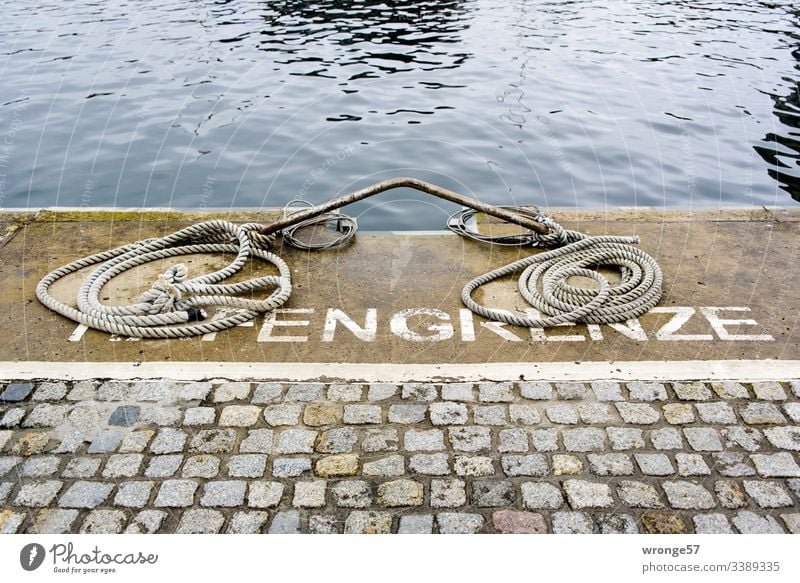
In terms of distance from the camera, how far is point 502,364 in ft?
14.5

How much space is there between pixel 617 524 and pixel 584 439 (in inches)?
23.0

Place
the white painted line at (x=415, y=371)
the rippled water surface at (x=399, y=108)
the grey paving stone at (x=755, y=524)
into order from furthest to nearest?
the rippled water surface at (x=399, y=108), the white painted line at (x=415, y=371), the grey paving stone at (x=755, y=524)

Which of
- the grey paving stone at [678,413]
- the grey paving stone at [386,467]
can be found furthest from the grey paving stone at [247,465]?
the grey paving stone at [678,413]

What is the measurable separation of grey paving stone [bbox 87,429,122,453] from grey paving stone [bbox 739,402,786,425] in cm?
349

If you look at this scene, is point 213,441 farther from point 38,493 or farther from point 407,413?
point 407,413

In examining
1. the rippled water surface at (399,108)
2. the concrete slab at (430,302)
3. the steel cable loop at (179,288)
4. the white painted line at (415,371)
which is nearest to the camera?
the white painted line at (415,371)

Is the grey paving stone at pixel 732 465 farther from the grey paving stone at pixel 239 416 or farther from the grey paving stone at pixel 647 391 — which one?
the grey paving stone at pixel 239 416

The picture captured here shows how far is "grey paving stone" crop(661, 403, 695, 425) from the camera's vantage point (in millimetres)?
3941

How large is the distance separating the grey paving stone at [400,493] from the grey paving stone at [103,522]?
4.07 feet

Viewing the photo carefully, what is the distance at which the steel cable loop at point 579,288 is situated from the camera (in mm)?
4859

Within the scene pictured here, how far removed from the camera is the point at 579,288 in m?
5.32
